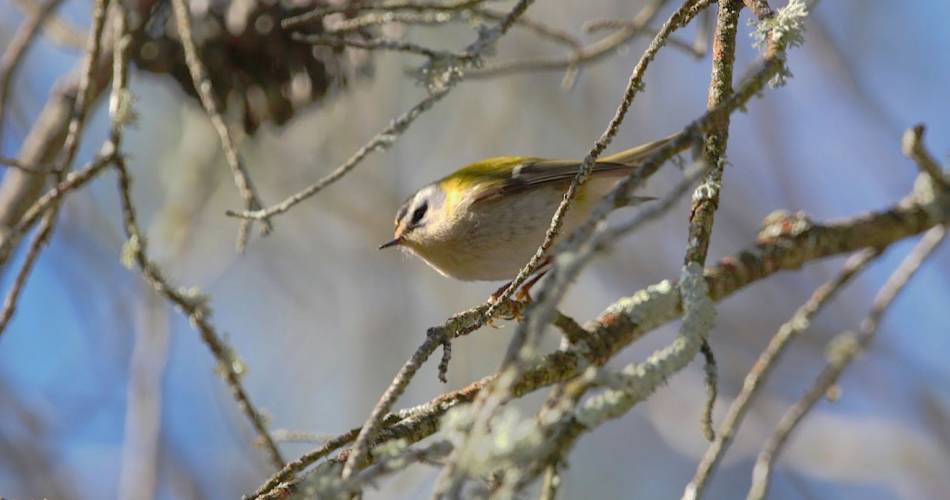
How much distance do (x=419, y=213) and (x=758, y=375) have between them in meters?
1.57

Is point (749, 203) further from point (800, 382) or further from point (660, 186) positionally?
point (800, 382)

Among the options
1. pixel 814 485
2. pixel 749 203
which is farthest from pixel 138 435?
pixel 814 485

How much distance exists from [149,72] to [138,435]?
1025 mm

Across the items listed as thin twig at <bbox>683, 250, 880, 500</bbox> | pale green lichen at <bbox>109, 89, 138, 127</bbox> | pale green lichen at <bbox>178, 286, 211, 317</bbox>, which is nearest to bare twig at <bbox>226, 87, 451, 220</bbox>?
pale green lichen at <bbox>178, 286, 211, 317</bbox>

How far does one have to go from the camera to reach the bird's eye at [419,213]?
9.65 ft

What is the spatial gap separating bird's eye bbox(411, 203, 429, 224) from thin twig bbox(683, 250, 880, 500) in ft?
4.61

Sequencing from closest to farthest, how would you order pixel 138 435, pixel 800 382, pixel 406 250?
1. pixel 138 435
2. pixel 406 250
3. pixel 800 382

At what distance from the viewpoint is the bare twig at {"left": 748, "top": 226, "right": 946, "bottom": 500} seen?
1466mm

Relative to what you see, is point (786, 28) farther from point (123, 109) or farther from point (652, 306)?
point (123, 109)

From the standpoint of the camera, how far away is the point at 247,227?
1.85 meters

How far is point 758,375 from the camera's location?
5.05ft

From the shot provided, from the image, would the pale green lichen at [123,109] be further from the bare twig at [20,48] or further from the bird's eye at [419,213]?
the bird's eye at [419,213]

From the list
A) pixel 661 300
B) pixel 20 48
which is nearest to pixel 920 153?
pixel 661 300

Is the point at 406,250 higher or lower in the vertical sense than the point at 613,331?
higher
